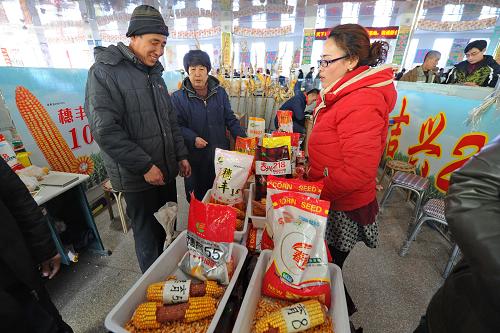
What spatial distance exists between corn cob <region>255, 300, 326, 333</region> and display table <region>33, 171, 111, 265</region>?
4.93 ft

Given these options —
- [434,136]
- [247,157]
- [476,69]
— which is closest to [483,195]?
[247,157]

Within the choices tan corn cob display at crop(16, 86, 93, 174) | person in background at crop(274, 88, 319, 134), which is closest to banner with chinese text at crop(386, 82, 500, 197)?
person in background at crop(274, 88, 319, 134)

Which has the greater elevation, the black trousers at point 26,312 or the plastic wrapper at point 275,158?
the plastic wrapper at point 275,158

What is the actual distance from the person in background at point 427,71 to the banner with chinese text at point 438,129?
719mm

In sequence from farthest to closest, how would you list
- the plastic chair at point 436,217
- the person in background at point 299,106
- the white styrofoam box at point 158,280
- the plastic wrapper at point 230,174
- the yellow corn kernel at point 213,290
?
1. the person in background at point 299,106
2. the plastic chair at point 436,217
3. the plastic wrapper at point 230,174
4. the yellow corn kernel at point 213,290
5. the white styrofoam box at point 158,280

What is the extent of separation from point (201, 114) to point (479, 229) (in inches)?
72.6

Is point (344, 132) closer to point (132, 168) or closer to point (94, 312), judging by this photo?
point (132, 168)

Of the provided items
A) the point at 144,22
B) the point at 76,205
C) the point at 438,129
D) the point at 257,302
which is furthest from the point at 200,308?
the point at 438,129

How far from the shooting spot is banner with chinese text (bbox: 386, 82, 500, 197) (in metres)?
2.13

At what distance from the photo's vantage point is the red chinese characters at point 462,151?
2.07 metres

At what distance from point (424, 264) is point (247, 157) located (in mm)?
1981

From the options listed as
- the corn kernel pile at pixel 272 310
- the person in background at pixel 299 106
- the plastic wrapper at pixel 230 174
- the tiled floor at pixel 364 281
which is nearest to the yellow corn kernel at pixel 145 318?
the corn kernel pile at pixel 272 310

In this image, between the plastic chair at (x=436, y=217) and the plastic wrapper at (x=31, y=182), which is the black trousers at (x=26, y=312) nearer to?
the plastic wrapper at (x=31, y=182)

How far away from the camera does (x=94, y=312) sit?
59.4 inches
